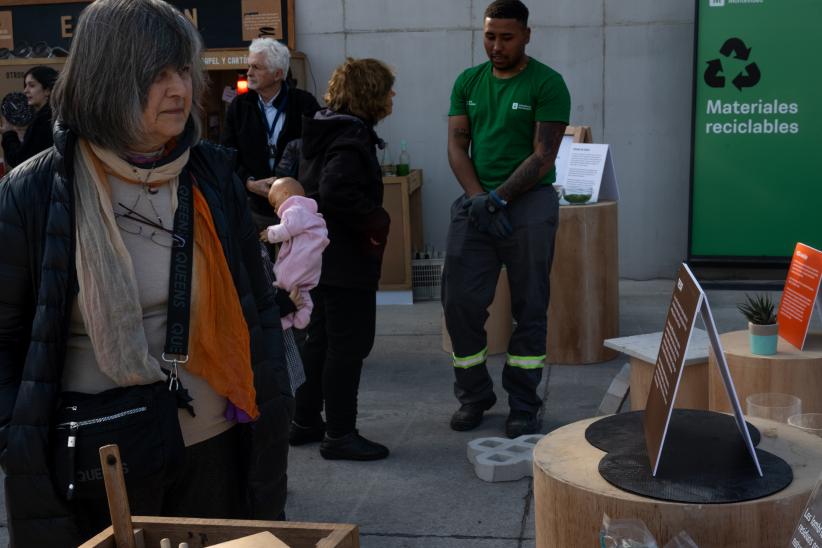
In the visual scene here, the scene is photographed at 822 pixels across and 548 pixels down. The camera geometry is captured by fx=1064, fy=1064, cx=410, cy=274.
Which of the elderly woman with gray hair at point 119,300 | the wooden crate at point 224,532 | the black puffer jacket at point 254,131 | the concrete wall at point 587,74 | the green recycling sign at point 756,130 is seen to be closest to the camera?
the wooden crate at point 224,532

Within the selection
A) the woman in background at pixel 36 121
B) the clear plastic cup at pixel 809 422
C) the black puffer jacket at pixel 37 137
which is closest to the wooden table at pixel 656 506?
the clear plastic cup at pixel 809 422

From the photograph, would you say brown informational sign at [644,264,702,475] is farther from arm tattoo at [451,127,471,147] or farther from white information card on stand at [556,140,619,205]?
white information card on stand at [556,140,619,205]

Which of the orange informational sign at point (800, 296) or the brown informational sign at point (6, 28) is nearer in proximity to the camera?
the orange informational sign at point (800, 296)

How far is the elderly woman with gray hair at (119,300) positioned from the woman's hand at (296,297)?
5.13 ft

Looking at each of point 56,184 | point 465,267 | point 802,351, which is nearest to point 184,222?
point 56,184

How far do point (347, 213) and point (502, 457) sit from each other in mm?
1278

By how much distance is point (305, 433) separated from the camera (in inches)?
200

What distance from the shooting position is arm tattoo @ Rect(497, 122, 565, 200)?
4.95m

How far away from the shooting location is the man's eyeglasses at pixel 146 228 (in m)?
2.45

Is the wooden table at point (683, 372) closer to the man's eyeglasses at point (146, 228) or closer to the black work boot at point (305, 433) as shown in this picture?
the black work boot at point (305, 433)

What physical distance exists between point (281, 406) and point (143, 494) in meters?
0.42

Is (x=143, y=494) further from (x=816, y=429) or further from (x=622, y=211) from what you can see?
(x=622, y=211)

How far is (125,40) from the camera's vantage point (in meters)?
2.35

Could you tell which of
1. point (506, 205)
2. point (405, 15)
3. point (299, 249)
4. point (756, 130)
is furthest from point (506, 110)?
point (405, 15)
